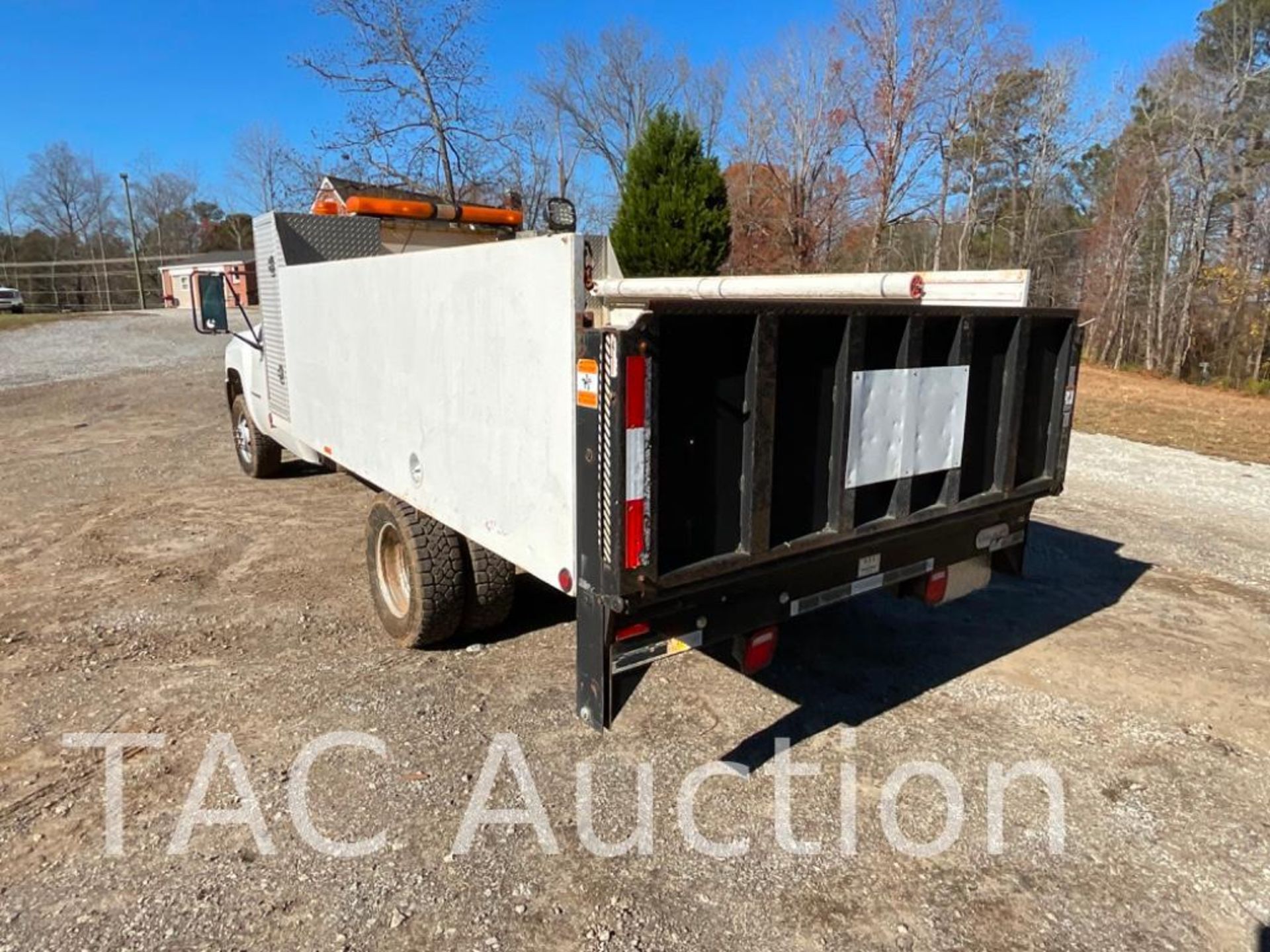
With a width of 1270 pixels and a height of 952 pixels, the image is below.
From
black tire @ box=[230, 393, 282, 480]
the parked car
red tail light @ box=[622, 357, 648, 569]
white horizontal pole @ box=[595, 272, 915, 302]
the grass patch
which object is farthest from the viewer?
the parked car

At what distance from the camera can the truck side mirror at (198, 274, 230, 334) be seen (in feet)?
18.6

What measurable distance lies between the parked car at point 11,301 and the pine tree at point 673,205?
30.6 meters

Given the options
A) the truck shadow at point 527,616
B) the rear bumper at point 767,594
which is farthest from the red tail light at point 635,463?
the truck shadow at point 527,616

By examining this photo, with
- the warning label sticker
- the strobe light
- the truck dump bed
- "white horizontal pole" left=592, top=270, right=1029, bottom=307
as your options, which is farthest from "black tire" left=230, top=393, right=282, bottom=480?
the truck dump bed

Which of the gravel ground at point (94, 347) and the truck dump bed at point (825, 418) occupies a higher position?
the truck dump bed at point (825, 418)

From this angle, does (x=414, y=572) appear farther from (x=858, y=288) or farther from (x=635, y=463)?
(x=858, y=288)

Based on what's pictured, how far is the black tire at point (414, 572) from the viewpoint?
3.84 m

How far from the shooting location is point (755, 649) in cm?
299

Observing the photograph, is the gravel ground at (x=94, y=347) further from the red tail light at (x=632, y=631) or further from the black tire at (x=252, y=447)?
the red tail light at (x=632, y=631)

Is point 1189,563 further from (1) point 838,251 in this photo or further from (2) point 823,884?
(1) point 838,251

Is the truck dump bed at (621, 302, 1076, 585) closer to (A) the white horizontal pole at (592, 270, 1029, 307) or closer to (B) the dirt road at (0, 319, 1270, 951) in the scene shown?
(A) the white horizontal pole at (592, 270, 1029, 307)

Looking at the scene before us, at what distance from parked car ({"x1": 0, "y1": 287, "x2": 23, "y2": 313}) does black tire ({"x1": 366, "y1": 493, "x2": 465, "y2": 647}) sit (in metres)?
39.5

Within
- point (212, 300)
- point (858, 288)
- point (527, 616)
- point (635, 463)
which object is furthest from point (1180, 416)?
point (212, 300)

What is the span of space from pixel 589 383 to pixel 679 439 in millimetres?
357
